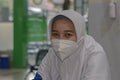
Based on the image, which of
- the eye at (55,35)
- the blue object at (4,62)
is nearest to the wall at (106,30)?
the eye at (55,35)

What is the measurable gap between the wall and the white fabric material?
142cm

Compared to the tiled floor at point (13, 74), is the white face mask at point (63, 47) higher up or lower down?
higher up

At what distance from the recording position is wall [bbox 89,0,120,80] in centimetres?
342

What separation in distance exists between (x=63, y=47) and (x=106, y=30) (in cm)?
159

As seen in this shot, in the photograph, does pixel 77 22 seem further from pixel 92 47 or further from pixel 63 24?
pixel 92 47

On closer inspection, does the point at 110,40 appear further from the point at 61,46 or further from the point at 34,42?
the point at 34,42

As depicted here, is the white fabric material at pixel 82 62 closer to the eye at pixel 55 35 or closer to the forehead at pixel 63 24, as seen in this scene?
the forehead at pixel 63 24

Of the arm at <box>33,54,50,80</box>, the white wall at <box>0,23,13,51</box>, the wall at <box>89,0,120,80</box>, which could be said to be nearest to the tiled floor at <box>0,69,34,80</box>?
the white wall at <box>0,23,13,51</box>

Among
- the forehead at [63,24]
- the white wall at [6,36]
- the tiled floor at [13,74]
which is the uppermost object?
the forehead at [63,24]

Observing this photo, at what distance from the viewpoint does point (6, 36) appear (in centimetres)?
880

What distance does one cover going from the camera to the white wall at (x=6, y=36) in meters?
8.75

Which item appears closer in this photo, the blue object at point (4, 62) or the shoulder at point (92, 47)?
the shoulder at point (92, 47)

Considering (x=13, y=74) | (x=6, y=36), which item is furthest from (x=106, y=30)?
(x=6, y=36)

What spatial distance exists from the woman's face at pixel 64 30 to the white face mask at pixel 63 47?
3 centimetres
